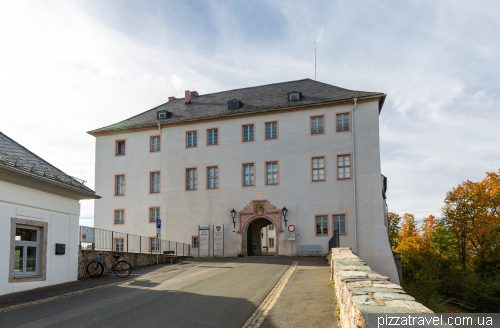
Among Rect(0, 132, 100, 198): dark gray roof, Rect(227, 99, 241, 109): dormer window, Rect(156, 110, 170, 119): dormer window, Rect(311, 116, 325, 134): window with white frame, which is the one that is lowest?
Rect(0, 132, 100, 198): dark gray roof

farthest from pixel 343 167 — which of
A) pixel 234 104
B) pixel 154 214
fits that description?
pixel 154 214

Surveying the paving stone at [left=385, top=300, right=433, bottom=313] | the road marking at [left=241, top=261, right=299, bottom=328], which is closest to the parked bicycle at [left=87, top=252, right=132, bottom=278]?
the road marking at [left=241, top=261, right=299, bottom=328]

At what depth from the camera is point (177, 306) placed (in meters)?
10.3

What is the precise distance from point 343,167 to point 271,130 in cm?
595

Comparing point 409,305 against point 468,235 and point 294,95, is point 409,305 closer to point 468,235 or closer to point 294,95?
point 294,95

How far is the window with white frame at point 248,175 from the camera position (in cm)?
3272

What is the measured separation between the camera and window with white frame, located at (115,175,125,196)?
36.2 meters

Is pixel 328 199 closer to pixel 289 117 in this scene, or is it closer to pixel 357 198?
pixel 357 198

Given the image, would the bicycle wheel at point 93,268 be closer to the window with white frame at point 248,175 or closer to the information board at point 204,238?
the information board at point 204,238

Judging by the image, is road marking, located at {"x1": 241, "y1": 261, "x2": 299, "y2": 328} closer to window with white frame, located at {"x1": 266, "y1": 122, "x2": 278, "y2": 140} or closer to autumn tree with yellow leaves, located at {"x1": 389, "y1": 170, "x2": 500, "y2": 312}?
window with white frame, located at {"x1": 266, "y1": 122, "x2": 278, "y2": 140}

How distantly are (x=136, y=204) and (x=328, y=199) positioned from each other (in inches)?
590

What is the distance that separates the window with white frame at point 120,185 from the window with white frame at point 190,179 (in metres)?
5.64

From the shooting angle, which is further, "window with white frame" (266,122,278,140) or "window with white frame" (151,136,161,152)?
"window with white frame" (151,136,161,152)

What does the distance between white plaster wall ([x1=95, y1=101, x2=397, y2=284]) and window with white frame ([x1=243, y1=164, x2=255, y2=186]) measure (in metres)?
0.45
